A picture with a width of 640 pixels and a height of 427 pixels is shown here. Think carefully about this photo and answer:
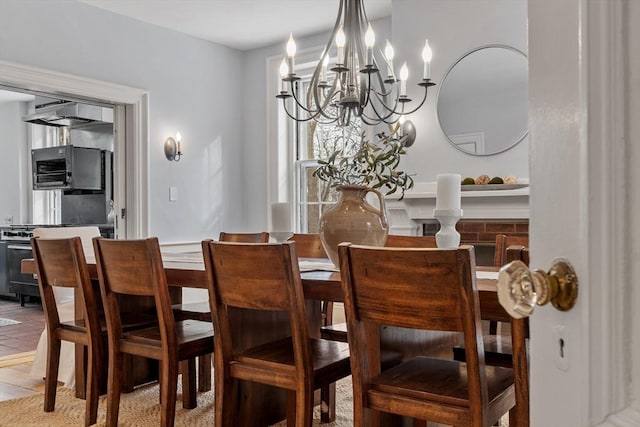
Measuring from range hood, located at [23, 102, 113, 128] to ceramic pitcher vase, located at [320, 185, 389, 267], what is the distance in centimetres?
431

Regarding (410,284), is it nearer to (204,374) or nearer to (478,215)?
(204,374)

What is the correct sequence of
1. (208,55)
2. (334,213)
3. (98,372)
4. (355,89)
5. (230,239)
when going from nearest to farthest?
1. (334,213)
2. (98,372)
3. (355,89)
4. (230,239)
5. (208,55)

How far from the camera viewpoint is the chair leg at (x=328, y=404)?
2523 millimetres

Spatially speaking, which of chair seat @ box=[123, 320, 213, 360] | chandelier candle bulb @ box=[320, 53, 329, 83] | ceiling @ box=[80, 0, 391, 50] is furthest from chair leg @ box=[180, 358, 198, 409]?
ceiling @ box=[80, 0, 391, 50]

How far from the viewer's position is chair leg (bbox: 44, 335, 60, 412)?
2.61 meters

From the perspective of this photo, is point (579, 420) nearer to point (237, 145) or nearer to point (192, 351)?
point (192, 351)

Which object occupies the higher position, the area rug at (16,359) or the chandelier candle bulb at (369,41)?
the chandelier candle bulb at (369,41)

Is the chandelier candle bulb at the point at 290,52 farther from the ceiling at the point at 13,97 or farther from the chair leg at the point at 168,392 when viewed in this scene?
the ceiling at the point at 13,97

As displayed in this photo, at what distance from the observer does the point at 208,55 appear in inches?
205

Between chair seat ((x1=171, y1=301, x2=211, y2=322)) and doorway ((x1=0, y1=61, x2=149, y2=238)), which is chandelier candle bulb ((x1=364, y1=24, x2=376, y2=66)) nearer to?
chair seat ((x1=171, y1=301, x2=211, y2=322))

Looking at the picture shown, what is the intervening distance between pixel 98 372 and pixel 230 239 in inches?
43.9

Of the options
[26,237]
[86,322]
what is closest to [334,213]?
[86,322]

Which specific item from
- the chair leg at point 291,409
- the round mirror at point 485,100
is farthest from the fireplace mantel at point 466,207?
the chair leg at point 291,409

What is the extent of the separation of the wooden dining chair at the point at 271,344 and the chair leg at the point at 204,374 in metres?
1.00
